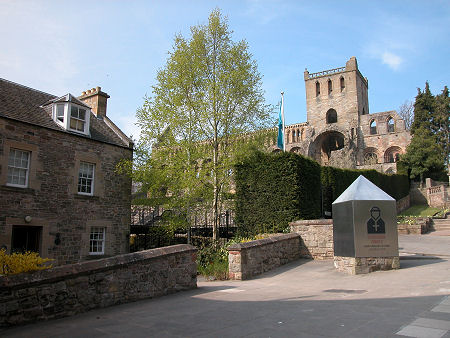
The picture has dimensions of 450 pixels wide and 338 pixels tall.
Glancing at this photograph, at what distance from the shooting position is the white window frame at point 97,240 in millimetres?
17297

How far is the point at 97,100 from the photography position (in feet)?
71.6

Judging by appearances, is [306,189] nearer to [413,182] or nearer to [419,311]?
[419,311]

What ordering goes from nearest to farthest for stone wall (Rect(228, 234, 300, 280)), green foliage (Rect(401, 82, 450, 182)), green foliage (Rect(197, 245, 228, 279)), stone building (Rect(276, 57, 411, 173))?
1. stone wall (Rect(228, 234, 300, 280))
2. green foliage (Rect(197, 245, 228, 279))
3. green foliage (Rect(401, 82, 450, 182))
4. stone building (Rect(276, 57, 411, 173))

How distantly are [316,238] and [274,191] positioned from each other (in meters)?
3.12

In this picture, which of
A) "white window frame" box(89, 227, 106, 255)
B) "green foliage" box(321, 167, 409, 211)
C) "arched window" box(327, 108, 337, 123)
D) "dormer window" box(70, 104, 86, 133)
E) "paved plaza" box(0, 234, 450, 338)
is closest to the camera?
"paved plaza" box(0, 234, 450, 338)

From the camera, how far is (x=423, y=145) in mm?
39719

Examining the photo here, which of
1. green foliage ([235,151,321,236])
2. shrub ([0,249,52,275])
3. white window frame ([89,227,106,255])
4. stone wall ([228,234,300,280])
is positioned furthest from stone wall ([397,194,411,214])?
shrub ([0,249,52,275])

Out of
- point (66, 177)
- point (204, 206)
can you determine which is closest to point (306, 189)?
point (204, 206)

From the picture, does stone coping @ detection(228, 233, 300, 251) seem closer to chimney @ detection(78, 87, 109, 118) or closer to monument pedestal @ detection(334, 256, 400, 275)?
monument pedestal @ detection(334, 256, 400, 275)

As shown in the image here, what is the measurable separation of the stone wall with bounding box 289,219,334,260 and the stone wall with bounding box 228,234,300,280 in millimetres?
277

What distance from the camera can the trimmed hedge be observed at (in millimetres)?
15430

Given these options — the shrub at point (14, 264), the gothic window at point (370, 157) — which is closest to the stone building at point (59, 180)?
the shrub at point (14, 264)

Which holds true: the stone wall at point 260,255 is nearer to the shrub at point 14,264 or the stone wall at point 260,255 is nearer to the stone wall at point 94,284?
the stone wall at point 94,284

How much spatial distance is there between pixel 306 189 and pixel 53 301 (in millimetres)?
11990
